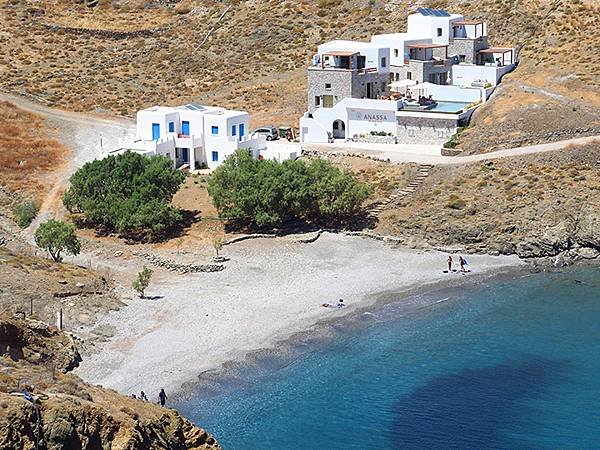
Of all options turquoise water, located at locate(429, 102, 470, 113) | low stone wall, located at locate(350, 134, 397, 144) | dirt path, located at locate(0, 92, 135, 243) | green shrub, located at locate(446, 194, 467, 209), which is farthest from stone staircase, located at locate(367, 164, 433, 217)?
dirt path, located at locate(0, 92, 135, 243)

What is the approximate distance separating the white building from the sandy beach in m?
11.9

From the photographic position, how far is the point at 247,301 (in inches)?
2371

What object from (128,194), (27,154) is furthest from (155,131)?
(128,194)

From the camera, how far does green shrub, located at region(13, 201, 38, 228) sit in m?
70.8

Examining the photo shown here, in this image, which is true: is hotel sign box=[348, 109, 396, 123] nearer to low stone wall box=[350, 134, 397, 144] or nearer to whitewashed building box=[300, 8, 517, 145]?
whitewashed building box=[300, 8, 517, 145]

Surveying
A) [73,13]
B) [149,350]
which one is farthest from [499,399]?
[73,13]

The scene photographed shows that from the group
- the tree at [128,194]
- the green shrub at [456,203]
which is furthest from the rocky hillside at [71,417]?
the green shrub at [456,203]

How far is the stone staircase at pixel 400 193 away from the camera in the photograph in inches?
2840

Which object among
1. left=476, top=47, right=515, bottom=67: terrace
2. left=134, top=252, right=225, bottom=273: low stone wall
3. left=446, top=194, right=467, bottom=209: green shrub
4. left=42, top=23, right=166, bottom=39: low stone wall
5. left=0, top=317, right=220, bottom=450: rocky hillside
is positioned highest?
left=42, top=23, right=166, bottom=39: low stone wall

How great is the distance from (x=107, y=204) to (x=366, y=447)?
29.3m

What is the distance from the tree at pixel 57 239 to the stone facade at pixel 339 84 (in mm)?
25706

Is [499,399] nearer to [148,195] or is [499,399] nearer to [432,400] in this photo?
[432,400]

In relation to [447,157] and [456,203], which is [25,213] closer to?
[456,203]

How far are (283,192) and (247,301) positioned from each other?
10835mm
